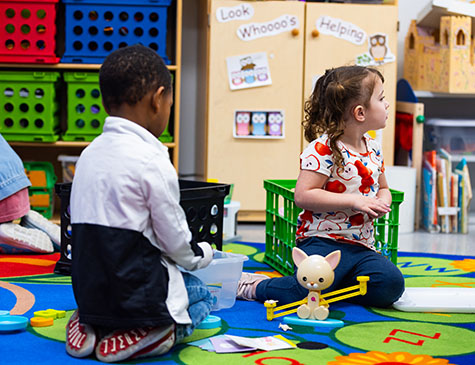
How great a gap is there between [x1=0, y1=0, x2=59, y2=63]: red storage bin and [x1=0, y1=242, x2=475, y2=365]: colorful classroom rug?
1.16 m

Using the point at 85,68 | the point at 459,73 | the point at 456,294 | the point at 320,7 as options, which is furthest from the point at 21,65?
the point at 456,294

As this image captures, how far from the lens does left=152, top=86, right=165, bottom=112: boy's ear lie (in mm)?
1305

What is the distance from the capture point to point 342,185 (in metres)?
1.73

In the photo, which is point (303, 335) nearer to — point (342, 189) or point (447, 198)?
point (342, 189)

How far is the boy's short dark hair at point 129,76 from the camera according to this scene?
1.28 metres

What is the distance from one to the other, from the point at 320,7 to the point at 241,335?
1.85 m

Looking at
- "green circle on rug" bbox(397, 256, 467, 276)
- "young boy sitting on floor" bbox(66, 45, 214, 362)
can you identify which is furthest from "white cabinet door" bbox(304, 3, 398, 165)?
"young boy sitting on floor" bbox(66, 45, 214, 362)

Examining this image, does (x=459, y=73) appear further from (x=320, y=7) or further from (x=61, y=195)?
(x=61, y=195)

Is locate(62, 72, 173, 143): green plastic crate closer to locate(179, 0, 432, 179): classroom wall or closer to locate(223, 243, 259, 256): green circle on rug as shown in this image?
locate(179, 0, 432, 179): classroom wall

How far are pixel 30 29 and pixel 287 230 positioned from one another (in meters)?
1.44

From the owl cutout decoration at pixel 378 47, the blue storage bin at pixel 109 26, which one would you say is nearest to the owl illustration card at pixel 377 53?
the owl cutout decoration at pixel 378 47

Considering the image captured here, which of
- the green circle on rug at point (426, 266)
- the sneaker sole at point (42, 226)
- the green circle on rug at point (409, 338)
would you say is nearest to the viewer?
the green circle on rug at point (409, 338)

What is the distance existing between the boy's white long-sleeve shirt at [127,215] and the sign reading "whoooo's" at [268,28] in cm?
175

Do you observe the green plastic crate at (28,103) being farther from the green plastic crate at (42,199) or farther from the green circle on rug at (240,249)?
the green circle on rug at (240,249)
